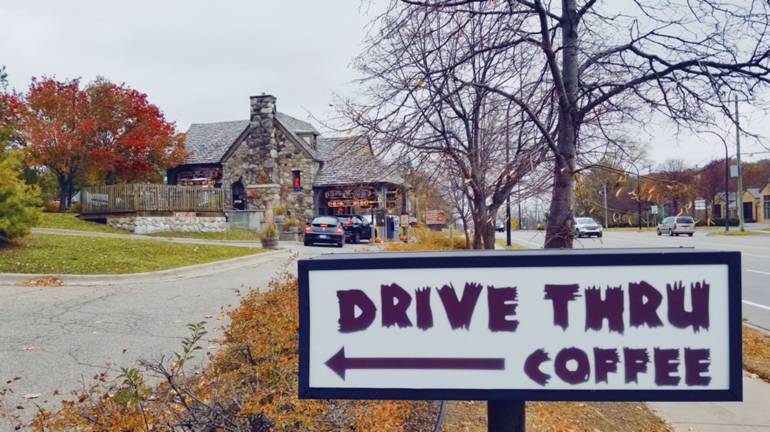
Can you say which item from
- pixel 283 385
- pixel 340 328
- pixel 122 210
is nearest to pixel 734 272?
pixel 340 328

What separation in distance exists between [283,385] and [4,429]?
2.12 meters

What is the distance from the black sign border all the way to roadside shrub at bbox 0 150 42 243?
12853 mm

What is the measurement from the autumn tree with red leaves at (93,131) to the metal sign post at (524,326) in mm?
25985

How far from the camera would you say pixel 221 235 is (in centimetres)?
2469

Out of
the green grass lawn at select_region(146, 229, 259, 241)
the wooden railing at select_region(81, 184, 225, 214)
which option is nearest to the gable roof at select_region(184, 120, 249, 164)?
the green grass lawn at select_region(146, 229, 259, 241)

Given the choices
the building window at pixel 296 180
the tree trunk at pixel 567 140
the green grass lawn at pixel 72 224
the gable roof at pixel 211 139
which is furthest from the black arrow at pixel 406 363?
the gable roof at pixel 211 139

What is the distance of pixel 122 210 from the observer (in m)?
22.3

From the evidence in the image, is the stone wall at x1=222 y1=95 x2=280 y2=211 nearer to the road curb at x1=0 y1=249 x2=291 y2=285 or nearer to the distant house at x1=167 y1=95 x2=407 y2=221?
the distant house at x1=167 y1=95 x2=407 y2=221

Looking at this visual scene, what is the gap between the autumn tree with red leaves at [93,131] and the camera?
79.3ft

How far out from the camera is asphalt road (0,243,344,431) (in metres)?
4.98

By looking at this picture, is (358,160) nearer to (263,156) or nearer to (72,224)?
(72,224)

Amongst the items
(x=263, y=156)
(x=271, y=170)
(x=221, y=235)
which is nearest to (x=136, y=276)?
(x=221, y=235)

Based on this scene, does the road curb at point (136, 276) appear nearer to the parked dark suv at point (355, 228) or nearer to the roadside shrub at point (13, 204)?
the roadside shrub at point (13, 204)

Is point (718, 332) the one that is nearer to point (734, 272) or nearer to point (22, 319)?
point (734, 272)
